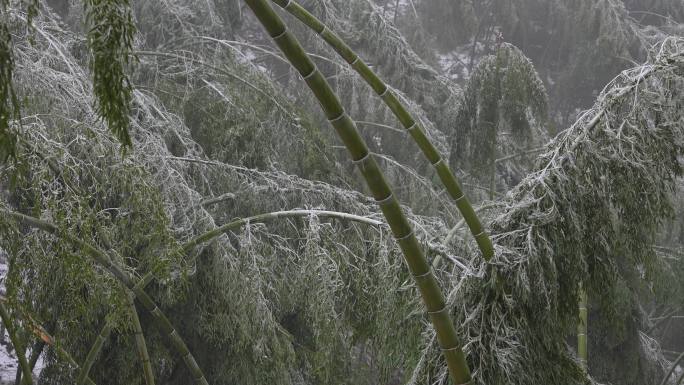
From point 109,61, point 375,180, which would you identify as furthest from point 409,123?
point 109,61

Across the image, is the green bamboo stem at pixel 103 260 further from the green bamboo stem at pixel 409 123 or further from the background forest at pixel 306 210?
the green bamboo stem at pixel 409 123

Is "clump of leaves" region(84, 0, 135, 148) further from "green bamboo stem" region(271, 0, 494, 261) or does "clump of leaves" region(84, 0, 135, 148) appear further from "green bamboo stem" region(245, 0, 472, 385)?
"green bamboo stem" region(271, 0, 494, 261)

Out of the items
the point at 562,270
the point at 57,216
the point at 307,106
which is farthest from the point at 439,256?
the point at 307,106

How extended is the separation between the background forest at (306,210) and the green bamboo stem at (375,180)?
0.01 metres

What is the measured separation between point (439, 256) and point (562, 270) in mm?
951

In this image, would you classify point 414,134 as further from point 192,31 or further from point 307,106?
point 307,106

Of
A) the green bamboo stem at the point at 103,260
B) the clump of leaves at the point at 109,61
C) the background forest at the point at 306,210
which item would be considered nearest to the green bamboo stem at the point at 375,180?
the background forest at the point at 306,210

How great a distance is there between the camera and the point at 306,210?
4062 millimetres

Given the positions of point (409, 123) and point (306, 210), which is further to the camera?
point (306, 210)

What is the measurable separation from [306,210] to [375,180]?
1.97 m

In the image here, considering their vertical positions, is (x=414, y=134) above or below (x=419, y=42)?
below

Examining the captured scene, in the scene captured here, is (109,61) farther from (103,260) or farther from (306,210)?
(306,210)

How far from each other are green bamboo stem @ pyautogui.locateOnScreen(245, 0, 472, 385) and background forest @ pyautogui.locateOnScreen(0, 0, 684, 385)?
11 millimetres

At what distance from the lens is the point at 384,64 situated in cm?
928
